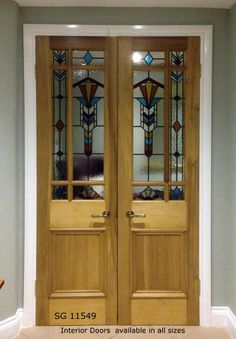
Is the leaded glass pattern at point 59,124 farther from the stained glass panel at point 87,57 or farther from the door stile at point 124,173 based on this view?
the door stile at point 124,173

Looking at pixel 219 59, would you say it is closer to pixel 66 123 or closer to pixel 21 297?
pixel 66 123

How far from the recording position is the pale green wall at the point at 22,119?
303 centimetres

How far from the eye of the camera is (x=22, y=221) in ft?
10.6

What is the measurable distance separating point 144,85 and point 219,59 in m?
0.64

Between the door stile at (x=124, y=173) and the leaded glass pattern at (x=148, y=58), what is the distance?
0.06 metres

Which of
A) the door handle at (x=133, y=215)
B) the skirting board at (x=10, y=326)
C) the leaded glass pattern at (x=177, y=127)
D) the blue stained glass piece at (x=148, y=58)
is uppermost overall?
the blue stained glass piece at (x=148, y=58)

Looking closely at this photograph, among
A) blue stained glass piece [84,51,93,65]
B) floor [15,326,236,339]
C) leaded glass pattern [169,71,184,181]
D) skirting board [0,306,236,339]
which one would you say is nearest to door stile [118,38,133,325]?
floor [15,326,236,339]

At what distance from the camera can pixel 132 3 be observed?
3090mm

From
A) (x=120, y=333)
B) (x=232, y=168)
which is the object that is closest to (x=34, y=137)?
(x=232, y=168)

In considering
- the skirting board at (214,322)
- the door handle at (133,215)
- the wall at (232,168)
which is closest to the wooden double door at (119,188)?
the door handle at (133,215)

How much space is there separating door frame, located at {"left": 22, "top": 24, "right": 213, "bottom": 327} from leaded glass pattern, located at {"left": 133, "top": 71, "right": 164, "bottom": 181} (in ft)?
1.06

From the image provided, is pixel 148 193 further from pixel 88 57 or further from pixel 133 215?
pixel 88 57

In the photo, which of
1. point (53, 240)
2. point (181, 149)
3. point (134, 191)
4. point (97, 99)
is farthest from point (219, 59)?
point (53, 240)

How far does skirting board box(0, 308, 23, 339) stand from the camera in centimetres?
302
